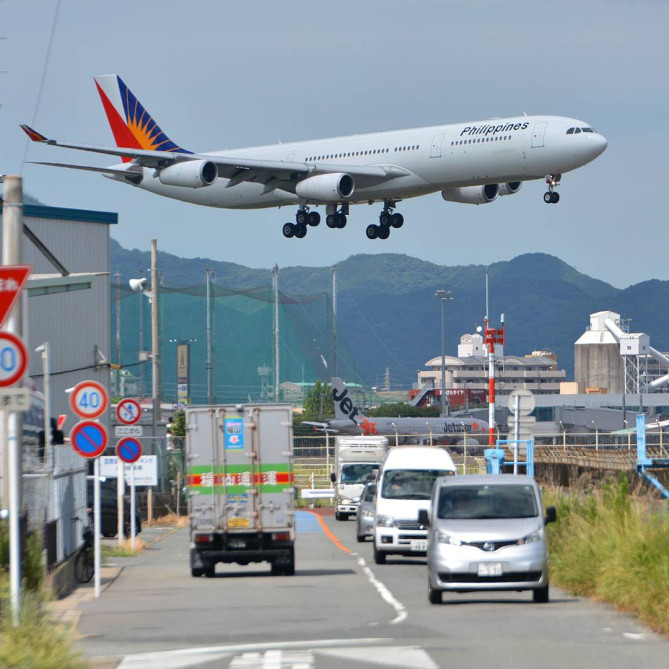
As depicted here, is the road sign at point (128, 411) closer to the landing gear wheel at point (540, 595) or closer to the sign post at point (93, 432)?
the sign post at point (93, 432)

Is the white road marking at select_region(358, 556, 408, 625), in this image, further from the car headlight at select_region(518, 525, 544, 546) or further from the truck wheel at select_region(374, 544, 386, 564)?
the car headlight at select_region(518, 525, 544, 546)

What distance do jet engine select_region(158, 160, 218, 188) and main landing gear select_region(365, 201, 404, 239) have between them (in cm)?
707

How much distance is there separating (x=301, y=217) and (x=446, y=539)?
3553 centimetres

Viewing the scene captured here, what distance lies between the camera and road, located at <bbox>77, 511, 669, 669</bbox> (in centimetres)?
1134

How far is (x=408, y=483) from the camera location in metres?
24.3

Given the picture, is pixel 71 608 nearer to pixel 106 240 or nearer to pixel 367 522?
pixel 367 522

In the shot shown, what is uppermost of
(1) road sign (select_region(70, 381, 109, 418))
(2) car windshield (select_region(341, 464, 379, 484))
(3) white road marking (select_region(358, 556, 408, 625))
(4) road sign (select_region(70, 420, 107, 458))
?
(1) road sign (select_region(70, 381, 109, 418))

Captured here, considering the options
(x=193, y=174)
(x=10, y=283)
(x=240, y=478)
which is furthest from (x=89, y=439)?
(x=193, y=174)

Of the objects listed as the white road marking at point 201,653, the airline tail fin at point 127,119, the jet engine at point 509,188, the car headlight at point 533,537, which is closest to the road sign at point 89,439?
the car headlight at point 533,537

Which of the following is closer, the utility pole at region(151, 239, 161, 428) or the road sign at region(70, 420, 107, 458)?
the road sign at region(70, 420, 107, 458)

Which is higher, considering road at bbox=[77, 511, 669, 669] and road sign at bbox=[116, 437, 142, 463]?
road sign at bbox=[116, 437, 142, 463]

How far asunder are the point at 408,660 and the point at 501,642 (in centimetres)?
138

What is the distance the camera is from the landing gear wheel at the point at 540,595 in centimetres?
1590

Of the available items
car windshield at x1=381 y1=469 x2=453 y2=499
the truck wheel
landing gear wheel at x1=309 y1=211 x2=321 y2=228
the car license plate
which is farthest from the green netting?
the car license plate
